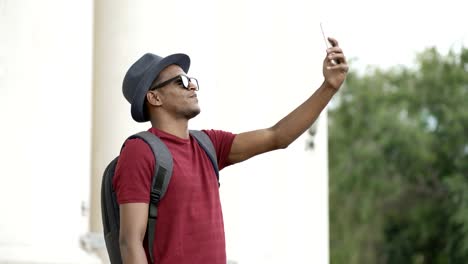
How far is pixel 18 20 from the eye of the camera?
25.7 feet

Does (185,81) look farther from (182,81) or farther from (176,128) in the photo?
(176,128)

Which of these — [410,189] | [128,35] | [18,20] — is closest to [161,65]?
[18,20]

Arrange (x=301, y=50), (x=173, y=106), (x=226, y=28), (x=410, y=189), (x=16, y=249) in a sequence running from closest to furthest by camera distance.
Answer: (x=173, y=106) → (x=16, y=249) → (x=226, y=28) → (x=301, y=50) → (x=410, y=189)

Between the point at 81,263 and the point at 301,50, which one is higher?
the point at 301,50

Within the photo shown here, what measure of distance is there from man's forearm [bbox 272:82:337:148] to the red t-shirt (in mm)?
540

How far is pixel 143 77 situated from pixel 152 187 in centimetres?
60

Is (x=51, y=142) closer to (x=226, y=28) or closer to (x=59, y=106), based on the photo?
(x=59, y=106)

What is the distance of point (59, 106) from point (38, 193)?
2.29 ft

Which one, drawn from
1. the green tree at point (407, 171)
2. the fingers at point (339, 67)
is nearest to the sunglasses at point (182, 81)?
the fingers at point (339, 67)

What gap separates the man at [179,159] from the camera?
5.10 metres

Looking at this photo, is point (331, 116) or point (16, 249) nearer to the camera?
point (16, 249)

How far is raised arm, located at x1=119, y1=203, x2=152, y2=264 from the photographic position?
5035 mm

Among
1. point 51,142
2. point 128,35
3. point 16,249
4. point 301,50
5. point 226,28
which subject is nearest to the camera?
point 16,249

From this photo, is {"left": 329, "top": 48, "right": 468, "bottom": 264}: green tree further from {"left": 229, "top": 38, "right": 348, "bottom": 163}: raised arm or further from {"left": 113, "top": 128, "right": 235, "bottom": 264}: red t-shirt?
{"left": 113, "top": 128, "right": 235, "bottom": 264}: red t-shirt
